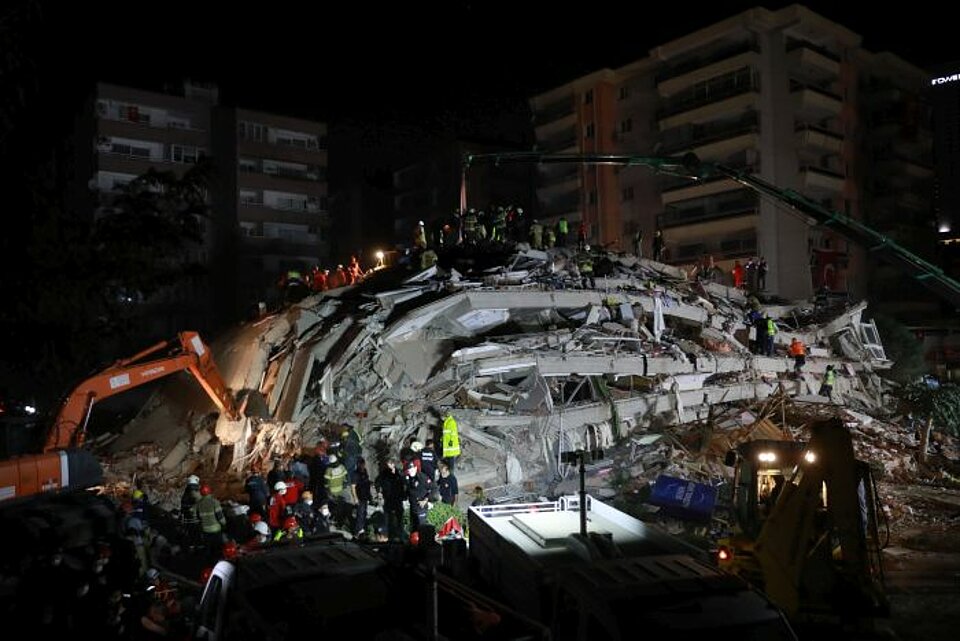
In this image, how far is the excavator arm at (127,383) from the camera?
13.3m

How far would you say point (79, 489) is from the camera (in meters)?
12.3

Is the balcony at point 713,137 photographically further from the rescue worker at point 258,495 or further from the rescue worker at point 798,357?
the rescue worker at point 258,495

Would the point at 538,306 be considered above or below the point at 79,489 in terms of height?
above

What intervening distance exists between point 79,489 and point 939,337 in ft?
121

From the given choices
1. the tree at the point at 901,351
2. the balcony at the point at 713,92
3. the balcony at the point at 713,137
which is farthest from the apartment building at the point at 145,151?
the tree at the point at 901,351

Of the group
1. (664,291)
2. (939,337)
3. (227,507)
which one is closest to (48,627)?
(227,507)

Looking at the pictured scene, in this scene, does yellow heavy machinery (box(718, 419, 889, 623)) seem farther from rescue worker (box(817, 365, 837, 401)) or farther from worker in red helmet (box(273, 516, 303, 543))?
rescue worker (box(817, 365, 837, 401))

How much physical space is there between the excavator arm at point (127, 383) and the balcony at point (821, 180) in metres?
34.2

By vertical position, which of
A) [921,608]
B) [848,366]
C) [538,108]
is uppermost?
[538,108]

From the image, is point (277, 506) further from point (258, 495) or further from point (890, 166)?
point (890, 166)

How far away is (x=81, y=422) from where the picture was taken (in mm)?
13586

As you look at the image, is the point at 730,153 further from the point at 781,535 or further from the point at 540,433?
the point at 781,535

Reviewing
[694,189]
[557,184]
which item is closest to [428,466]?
[694,189]

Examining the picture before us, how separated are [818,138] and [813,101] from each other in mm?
1995
